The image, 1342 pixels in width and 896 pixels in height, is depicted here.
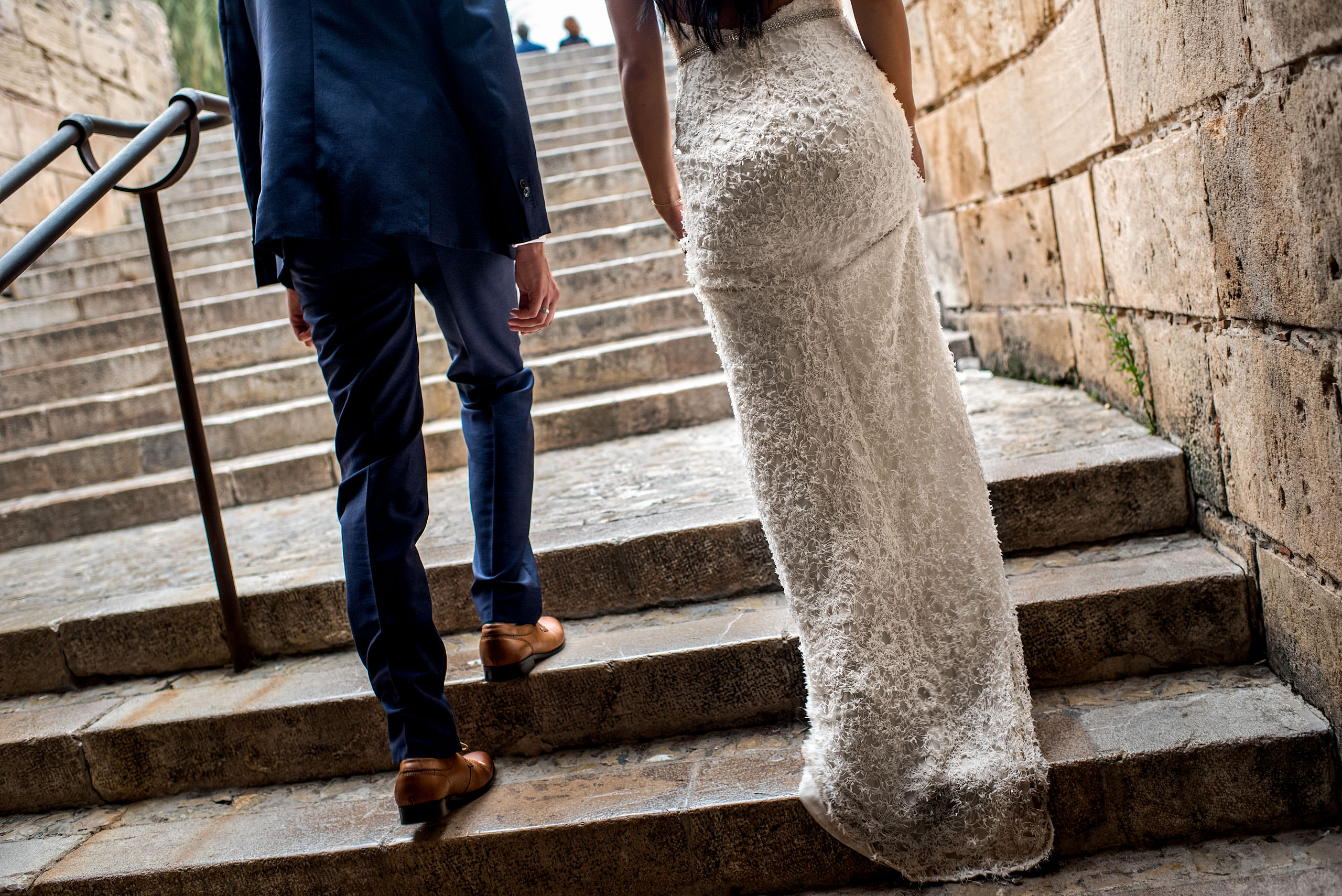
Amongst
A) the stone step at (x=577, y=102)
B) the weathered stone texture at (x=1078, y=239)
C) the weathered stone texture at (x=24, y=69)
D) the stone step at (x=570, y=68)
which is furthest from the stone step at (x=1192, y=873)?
the stone step at (x=570, y=68)

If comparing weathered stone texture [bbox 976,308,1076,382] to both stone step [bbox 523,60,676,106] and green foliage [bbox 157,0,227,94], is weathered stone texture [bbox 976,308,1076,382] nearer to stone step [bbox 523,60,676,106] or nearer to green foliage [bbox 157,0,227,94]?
stone step [bbox 523,60,676,106]

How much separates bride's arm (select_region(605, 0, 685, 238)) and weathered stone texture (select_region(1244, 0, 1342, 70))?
927mm

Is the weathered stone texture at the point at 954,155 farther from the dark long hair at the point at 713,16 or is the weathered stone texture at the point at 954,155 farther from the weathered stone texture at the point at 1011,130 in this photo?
the dark long hair at the point at 713,16

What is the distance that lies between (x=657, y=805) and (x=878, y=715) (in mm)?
477

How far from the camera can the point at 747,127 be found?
1.35 meters

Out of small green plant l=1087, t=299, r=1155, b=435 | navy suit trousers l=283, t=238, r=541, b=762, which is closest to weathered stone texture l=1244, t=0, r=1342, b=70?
small green plant l=1087, t=299, r=1155, b=435

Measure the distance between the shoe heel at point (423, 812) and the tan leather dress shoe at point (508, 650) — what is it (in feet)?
0.97

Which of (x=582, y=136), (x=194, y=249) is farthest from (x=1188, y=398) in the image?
(x=194, y=249)

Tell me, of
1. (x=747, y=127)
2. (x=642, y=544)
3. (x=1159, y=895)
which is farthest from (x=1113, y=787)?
(x=747, y=127)

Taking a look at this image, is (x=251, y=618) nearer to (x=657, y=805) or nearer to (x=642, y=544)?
(x=642, y=544)

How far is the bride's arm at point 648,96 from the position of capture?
4.55ft

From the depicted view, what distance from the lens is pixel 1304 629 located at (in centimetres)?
161

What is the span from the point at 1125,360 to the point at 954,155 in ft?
5.36

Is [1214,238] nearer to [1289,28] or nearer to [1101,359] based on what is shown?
[1289,28]
